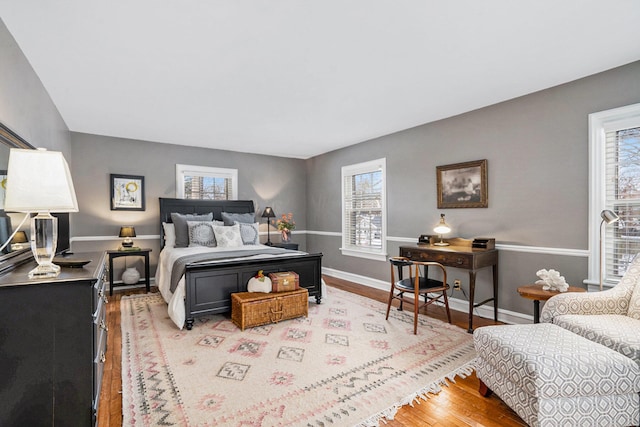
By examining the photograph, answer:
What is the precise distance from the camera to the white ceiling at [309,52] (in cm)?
200

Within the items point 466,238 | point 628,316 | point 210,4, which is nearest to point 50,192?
point 210,4

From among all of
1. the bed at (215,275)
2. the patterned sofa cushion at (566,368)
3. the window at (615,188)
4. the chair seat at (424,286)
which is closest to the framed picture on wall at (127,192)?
the bed at (215,275)

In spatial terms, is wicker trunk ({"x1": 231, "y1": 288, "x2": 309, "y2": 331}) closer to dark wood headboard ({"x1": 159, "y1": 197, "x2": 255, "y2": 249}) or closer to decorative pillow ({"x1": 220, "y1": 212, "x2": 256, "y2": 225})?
decorative pillow ({"x1": 220, "y1": 212, "x2": 256, "y2": 225})

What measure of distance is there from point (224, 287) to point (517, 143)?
142 inches

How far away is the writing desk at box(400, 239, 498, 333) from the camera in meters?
3.25

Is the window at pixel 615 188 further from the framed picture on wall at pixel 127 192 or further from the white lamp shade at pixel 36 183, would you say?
the framed picture on wall at pixel 127 192

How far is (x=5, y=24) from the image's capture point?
6.88ft

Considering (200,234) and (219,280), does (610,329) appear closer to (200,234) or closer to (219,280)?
(219,280)

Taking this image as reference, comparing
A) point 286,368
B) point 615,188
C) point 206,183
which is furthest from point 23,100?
point 615,188

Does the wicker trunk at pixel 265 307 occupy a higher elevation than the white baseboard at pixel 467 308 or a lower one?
higher

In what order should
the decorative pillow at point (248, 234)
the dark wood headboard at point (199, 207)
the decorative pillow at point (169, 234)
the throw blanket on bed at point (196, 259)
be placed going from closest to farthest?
the throw blanket on bed at point (196, 259), the decorative pillow at point (169, 234), the decorative pillow at point (248, 234), the dark wood headboard at point (199, 207)

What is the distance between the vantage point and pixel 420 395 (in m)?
2.17

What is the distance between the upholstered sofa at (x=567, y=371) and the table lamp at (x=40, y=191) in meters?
2.61

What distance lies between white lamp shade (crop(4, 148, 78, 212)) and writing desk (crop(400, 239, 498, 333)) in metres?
3.32
